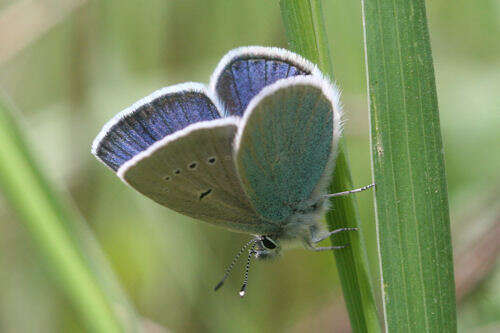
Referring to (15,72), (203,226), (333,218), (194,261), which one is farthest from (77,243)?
(15,72)

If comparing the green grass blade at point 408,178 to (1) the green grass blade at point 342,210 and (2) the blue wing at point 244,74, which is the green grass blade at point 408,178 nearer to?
(1) the green grass blade at point 342,210

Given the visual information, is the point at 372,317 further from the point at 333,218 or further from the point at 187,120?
the point at 187,120

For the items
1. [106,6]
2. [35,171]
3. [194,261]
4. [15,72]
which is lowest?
[194,261]

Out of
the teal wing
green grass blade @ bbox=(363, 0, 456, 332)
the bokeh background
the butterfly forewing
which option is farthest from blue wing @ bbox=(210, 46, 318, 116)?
the bokeh background

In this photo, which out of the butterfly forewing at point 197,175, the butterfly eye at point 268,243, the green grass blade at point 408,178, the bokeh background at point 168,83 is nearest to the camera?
the green grass blade at point 408,178

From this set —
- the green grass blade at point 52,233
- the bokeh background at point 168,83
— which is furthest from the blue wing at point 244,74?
the bokeh background at point 168,83
